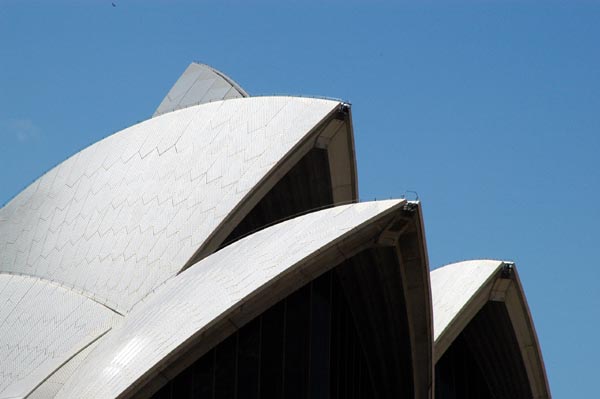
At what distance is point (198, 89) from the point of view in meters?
52.5

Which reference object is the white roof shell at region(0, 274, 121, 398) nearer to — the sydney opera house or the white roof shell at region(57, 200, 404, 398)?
the sydney opera house

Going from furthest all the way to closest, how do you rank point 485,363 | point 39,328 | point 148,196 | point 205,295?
point 148,196
point 485,363
point 39,328
point 205,295

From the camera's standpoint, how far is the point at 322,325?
107 feet

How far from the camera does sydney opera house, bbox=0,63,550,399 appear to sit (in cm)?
2989

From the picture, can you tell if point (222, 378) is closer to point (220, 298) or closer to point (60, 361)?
point (220, 298)

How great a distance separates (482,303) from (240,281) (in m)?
9.78

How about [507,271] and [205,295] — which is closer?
[205,295]

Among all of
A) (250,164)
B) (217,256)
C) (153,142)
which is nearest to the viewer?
(217,256)

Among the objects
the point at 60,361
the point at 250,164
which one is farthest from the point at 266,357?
the point at 250,164

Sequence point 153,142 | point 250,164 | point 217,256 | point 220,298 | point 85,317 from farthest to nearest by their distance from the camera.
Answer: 1. point 153,142
2. point 250,164
3. point 85,317
4. point 217,256
5. point 220,298

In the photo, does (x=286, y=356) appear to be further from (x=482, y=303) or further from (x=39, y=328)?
(x=482, y=303)

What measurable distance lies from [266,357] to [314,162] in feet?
32.4

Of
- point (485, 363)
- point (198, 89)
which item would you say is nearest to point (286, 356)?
point (485, 363)

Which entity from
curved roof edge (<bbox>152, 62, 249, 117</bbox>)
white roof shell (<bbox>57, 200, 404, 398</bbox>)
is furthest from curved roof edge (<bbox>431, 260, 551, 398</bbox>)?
curved roof edge (<bbox>152, 62, 249, 117</bbox>)
